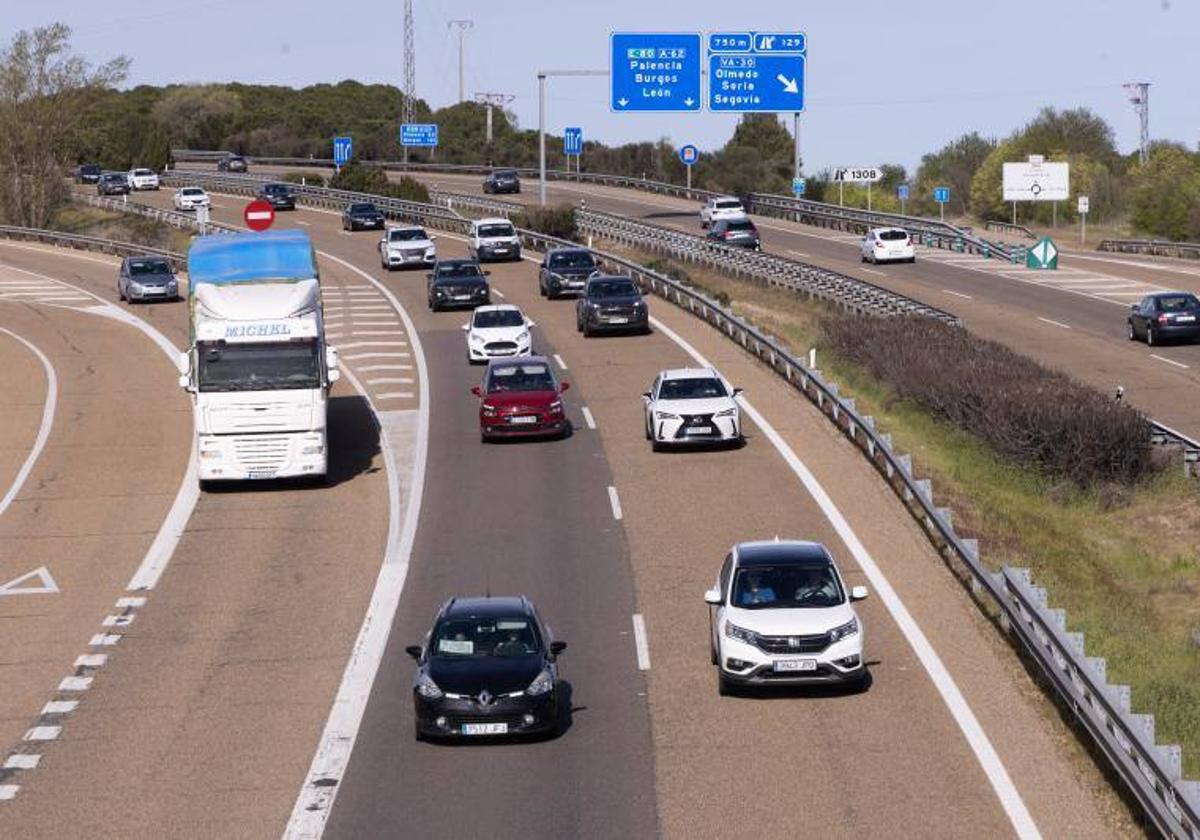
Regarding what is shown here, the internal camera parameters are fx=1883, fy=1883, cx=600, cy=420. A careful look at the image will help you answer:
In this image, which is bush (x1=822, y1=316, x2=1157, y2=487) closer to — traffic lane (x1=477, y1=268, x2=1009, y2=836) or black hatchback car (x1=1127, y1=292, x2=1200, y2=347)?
traffic lane (x1=477, y1=268, x2=1009, y2=836)

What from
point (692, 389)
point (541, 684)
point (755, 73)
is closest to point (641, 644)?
point (541, 684)

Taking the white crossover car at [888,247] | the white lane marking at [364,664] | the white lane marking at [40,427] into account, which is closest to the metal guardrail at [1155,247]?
the white crossover car at [888,247]

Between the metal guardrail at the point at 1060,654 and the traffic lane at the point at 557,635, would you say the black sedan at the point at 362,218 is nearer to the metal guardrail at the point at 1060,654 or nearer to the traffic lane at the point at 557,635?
the traffic lane at the point at 557,635

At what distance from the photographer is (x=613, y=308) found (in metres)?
50.7

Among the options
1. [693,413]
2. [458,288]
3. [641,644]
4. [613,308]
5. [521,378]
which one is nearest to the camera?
[641,644]

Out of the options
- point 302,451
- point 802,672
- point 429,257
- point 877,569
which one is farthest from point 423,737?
point 429,257

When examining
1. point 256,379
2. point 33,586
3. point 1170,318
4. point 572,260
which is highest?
point 572,260

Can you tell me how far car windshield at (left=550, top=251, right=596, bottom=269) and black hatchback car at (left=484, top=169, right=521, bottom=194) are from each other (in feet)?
170

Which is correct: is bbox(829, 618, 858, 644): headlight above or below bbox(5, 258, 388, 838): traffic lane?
above

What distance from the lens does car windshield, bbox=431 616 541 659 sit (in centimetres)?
1958

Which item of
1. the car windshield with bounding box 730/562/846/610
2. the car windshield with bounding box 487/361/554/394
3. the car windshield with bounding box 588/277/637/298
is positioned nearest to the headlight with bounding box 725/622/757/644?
the car windshield with bounding box 730/562/846/610

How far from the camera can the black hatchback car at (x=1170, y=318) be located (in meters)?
55.2

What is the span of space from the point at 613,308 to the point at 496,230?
21.5 m

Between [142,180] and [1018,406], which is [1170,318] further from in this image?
[142,180]
